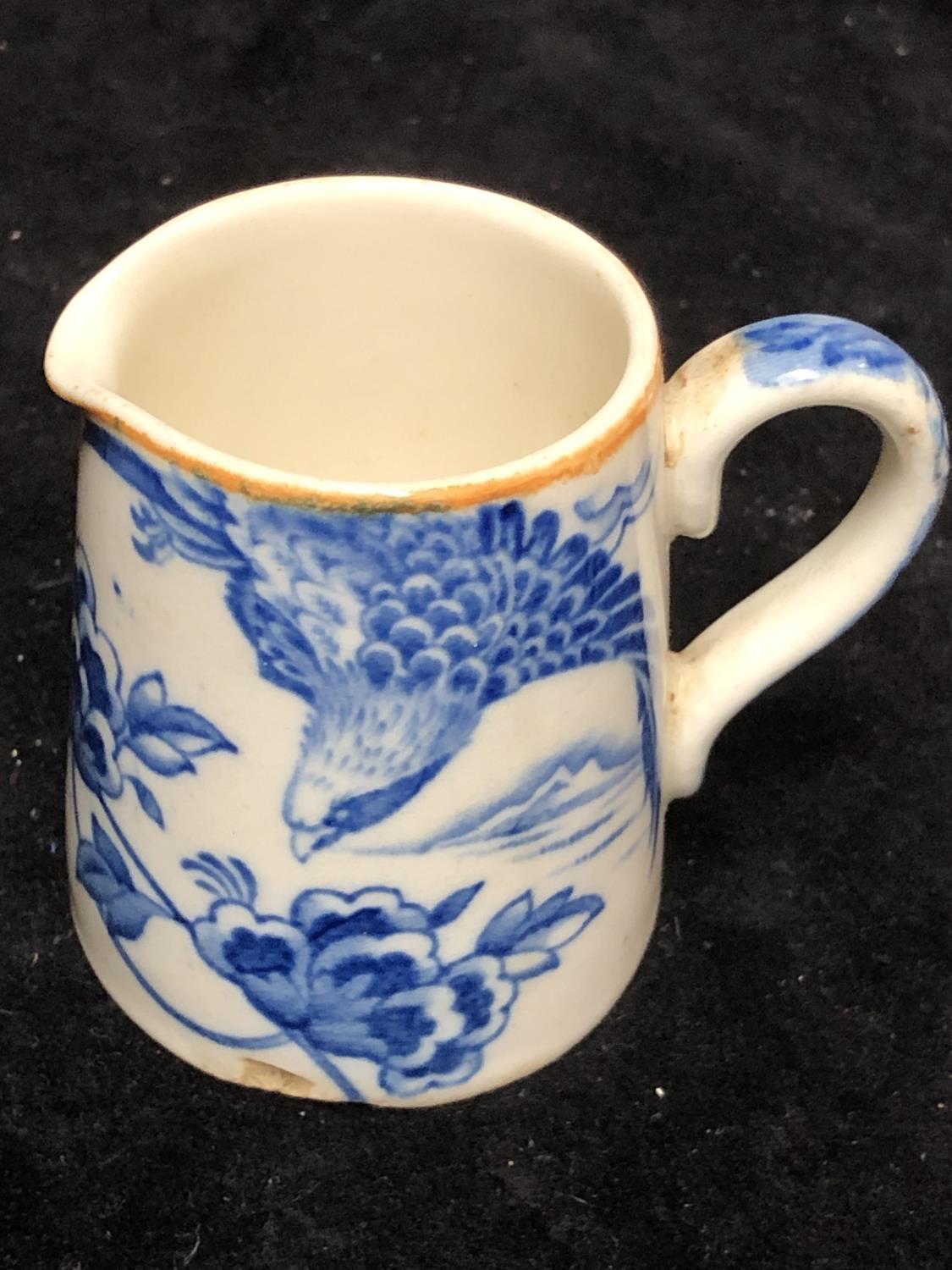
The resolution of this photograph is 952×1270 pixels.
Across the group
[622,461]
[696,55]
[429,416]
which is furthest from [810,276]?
[622,461]

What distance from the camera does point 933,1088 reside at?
598 millimetres

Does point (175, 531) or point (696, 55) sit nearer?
point (175, 531)

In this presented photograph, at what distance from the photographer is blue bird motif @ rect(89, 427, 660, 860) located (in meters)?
0.45

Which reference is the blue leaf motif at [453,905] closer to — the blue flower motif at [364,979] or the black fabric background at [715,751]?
the blue flower motif at [364,979]

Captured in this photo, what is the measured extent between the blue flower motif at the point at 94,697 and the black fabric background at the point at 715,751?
116 mm

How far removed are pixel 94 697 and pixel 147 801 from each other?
0.11 ft

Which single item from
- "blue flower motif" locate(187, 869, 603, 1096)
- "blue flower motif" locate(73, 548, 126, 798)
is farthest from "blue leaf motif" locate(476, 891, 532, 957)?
"blue flower motif" locate(73, 548, 126, 798)

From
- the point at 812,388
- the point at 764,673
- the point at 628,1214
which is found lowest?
the point at 628,1214

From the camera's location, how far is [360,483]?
1.63 feet

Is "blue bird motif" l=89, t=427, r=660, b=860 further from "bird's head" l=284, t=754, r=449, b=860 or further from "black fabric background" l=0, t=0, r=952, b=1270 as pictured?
"black fabric background" l=0, t=0, r=952, b=1270

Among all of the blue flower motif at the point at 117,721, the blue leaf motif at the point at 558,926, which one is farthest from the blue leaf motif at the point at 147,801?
the blue leaf motif at the point at 558,926

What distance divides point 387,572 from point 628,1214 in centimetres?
24

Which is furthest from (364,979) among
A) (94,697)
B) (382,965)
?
(94,697)

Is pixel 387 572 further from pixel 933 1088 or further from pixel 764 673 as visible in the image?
pixel 933 1088
